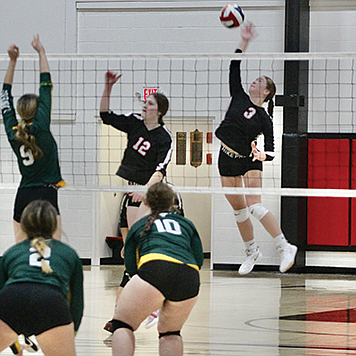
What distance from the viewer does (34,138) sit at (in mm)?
4773

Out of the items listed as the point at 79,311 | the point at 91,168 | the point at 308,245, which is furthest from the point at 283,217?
the point at 79,311

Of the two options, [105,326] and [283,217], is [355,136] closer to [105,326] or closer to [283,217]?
[283,217]

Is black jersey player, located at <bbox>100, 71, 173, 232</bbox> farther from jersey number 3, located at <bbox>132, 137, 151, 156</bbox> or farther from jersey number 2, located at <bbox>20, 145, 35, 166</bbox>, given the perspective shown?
jersey number 2, located at <bbox>20, 145, 35, 166</bbox>

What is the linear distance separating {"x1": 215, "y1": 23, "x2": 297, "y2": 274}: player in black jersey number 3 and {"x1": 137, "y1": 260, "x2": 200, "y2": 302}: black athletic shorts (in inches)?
79.4

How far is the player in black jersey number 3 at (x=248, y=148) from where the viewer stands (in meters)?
5.78

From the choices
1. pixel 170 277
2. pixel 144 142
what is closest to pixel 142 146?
pixel 144 142

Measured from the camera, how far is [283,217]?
985 cm

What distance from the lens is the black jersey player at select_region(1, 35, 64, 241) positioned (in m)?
4.77

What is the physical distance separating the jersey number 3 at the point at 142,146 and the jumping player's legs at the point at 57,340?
237 cm

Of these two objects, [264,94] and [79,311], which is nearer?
[79,311]

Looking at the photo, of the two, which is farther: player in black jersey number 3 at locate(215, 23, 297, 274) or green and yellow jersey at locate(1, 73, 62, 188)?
player in black jersey number 3 at locate(215, 23, 297, 274)

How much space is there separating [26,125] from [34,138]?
12cm

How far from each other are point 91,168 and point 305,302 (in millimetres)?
4301

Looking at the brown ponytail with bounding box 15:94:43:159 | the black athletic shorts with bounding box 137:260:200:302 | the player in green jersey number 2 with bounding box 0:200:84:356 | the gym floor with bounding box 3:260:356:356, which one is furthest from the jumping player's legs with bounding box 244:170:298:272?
the player in green jersey number 2 with bounding box 0:200:84:356
